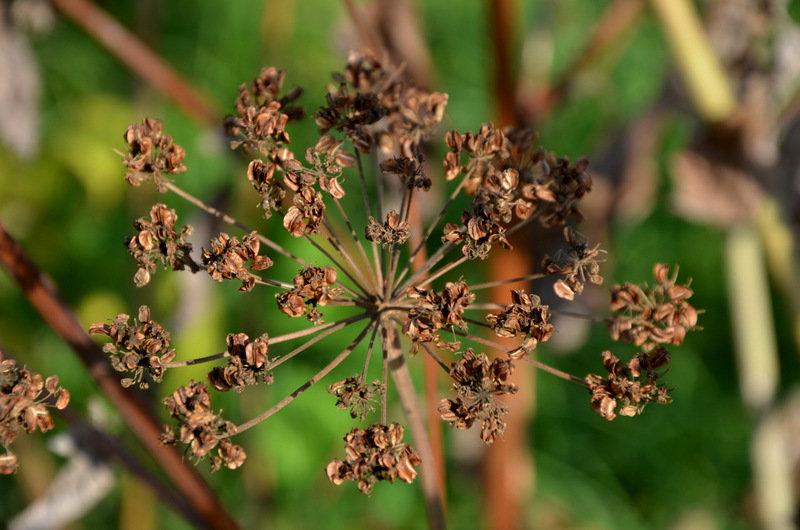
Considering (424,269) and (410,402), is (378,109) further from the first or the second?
(410,402)

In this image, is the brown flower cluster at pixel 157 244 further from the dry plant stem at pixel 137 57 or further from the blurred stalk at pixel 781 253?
the blurred stalk at pixel 781 253

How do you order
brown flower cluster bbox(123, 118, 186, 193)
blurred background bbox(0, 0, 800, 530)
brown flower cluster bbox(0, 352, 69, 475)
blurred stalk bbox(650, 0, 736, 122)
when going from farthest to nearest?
blurred background bbox(0, 0, 800, 530)
blurred stalk bbox(650, 0, 736, 122)
brown flower cluster bbox(123, 118, 186, 193)
brown flower cluster bbox(0, 352, 69, 475)

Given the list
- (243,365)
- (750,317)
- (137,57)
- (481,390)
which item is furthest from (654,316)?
(137,57)

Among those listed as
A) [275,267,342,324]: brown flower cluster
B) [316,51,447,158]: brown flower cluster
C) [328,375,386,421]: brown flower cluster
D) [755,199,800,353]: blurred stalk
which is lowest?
[328,375,386,421]: brown flower cluster

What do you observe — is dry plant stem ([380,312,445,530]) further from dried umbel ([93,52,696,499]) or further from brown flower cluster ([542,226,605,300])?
brown flower cluster ([542,226,605,300])

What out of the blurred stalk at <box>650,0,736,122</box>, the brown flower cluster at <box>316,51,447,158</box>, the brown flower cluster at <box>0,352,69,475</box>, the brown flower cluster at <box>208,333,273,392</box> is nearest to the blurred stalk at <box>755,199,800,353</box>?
the blurred stalk at <box>650,0,736,122</box>

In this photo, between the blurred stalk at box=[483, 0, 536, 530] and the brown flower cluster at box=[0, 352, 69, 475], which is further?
the blurred stalk at box=[483, 0, 536, 530]
